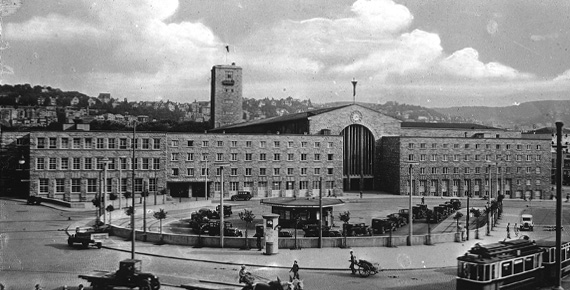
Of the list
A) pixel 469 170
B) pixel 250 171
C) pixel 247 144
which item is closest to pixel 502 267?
pixel 250 171

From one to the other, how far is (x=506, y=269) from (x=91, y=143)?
6277 centimetres

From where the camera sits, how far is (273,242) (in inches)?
1347

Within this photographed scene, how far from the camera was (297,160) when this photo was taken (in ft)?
285

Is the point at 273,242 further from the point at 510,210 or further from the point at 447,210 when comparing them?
the point at 510,210

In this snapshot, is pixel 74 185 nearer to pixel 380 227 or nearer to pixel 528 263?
pixel 380 227

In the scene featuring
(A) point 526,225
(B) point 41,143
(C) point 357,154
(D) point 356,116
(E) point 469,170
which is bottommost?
(A) point 526,225

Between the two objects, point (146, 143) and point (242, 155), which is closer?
point (146, 143)

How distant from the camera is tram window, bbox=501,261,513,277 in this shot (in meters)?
24.4

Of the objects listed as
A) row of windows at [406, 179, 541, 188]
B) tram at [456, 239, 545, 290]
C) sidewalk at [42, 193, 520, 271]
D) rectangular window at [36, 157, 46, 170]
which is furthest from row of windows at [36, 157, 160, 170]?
tram at [456, 239, 545, 290]

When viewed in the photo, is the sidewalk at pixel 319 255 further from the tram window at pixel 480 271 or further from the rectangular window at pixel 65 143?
the rectangular window at pixel 65 143

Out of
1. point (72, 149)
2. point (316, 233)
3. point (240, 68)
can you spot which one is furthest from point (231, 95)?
point (316, 233)

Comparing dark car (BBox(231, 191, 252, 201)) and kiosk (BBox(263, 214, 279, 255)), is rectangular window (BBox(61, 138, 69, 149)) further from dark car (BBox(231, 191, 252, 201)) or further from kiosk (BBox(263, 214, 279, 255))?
kiosk (BBox(263, 214, 279, 255))

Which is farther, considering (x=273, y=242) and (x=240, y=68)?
(x=240, y=68)

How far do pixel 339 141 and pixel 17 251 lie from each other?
61989 mm
